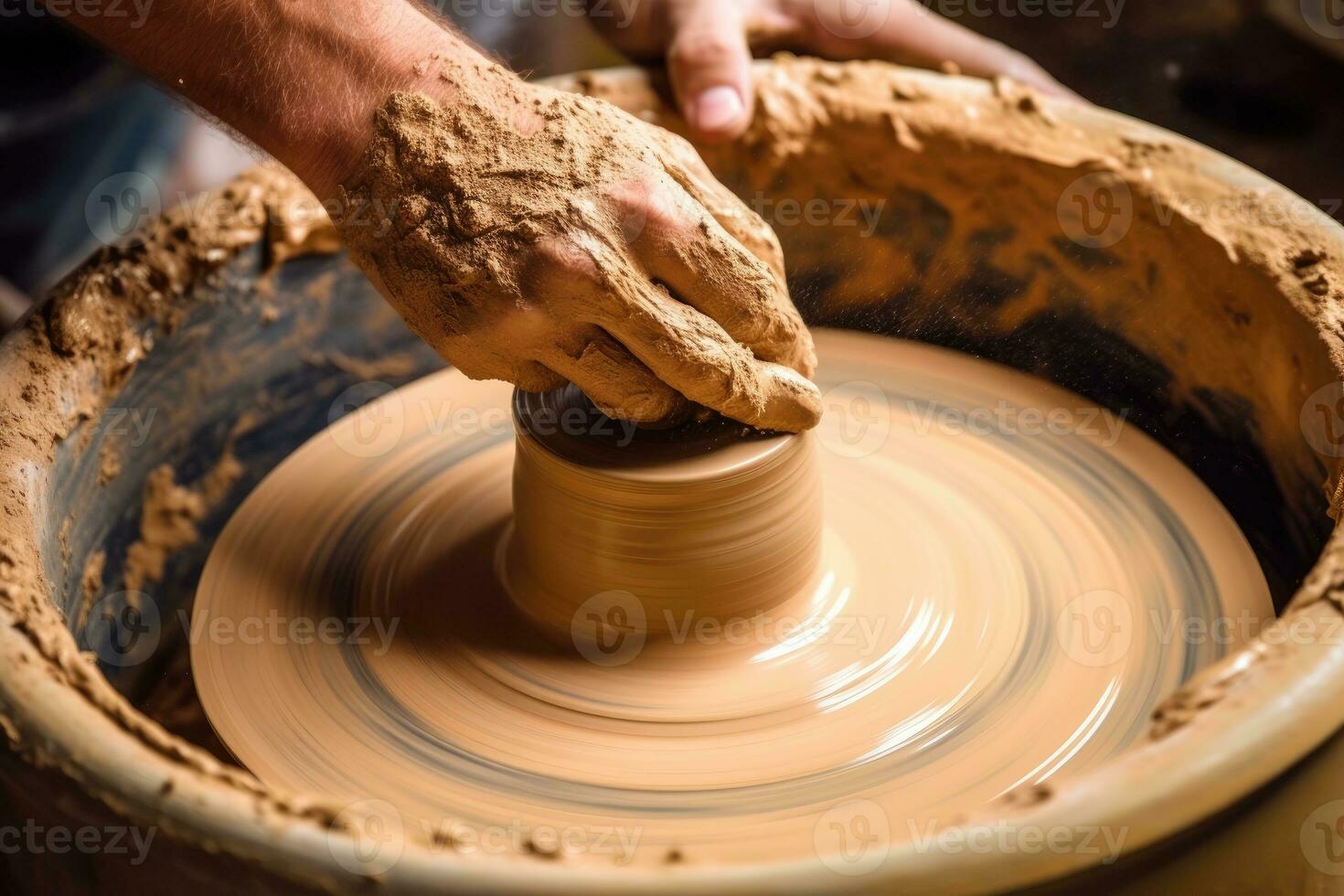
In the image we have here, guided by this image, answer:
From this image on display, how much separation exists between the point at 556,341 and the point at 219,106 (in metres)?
0.47

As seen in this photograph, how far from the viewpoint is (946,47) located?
2314mm

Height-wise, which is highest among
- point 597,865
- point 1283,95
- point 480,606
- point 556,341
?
point 1283,95

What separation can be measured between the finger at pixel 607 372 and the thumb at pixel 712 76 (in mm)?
766

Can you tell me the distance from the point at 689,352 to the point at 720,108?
31.8 inches

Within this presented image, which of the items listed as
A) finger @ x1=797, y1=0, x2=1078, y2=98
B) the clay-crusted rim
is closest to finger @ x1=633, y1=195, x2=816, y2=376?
the clay-crusted rim

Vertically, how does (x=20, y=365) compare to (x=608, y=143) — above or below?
below

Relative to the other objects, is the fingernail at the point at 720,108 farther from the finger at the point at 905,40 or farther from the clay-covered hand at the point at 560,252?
the clay-covered hand at the point at 560,252

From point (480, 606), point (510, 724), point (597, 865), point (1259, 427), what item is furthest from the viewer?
point (1259, 427)

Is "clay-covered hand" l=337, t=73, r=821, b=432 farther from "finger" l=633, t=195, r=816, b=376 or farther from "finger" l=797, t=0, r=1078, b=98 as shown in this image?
"finger" l=797, t=0, r=1078, b=98

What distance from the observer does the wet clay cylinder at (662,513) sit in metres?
1.34

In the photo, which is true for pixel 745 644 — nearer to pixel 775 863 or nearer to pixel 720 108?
pixel 775 863

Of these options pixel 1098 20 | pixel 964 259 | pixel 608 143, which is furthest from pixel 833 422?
pixel 1098 20

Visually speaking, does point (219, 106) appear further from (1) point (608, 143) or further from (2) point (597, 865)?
(2) point (597, 865)

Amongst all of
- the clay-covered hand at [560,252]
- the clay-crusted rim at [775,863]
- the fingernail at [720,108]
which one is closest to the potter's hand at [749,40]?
the fingernail at [720,108]
